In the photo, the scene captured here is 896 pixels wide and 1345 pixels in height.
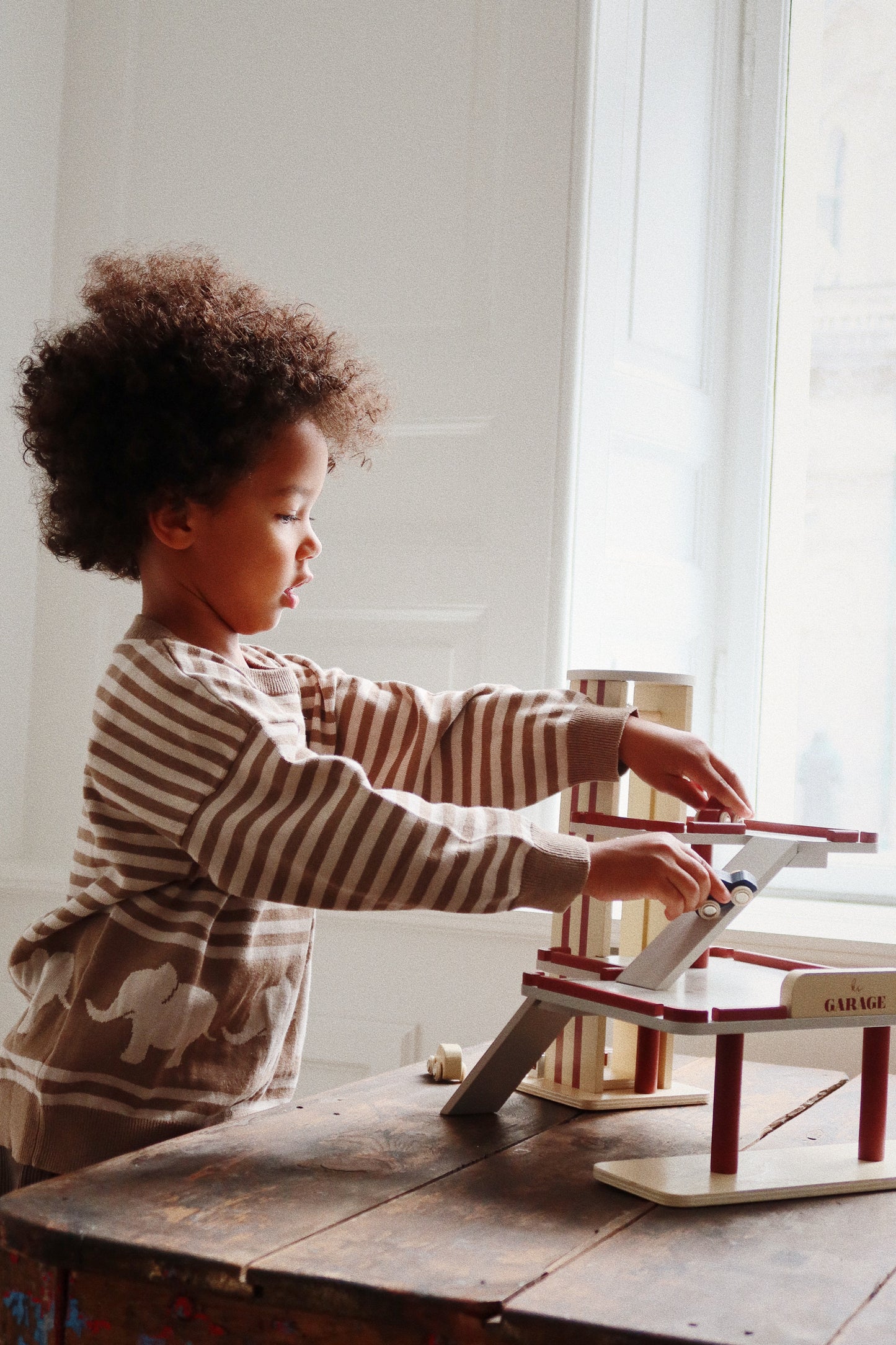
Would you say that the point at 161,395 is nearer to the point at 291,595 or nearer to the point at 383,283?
the point at 291,595

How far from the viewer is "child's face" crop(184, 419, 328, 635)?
986 millimetres

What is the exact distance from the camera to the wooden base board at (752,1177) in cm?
74

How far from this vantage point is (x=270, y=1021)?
0.96 m

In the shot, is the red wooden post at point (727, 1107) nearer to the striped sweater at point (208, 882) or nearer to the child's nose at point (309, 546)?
the striped sweater at point (208, 882)

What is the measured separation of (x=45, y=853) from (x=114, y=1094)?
2.96 ft

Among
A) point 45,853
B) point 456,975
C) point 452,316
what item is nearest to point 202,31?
point 452,316

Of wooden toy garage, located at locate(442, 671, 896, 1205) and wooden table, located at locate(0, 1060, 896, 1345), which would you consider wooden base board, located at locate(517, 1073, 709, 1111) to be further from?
wooden table, located at locate(0, 1060, 896, 1345)

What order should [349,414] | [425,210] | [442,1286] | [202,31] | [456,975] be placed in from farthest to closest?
1. [202,31]
2. [425,210]
3. [456,975]
4. [349,414]
5. [442,1286]

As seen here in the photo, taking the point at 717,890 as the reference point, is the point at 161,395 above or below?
above

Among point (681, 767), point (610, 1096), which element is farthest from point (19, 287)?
point (610, 1096)

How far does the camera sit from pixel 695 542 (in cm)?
179

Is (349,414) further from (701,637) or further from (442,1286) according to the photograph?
(701,637)

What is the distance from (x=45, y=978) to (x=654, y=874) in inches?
17.4

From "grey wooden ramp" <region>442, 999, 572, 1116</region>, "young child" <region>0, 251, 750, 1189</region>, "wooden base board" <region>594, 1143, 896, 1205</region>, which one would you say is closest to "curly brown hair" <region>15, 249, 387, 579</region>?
"young child" <region>0, 251, 750, 1189</region>
